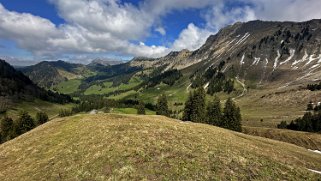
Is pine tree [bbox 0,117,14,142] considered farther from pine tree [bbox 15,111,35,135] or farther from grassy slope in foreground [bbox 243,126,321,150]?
grassy slope in foreground [bbox 243,126,321,150]

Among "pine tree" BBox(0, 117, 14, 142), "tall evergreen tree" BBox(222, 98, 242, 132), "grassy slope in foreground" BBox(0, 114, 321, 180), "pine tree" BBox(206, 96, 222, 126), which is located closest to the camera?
"grassy slope in foreground" BBox(0, 114, 321, 180)

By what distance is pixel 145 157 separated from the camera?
34375 millimetres

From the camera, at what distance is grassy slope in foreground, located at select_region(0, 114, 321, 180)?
31219 millimetres

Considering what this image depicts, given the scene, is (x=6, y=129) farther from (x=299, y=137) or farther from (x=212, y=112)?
(x=299, y=137)

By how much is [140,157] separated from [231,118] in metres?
90.4

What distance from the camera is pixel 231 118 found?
11894 centimetres

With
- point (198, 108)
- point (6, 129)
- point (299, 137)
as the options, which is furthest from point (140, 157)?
point (198, 108)

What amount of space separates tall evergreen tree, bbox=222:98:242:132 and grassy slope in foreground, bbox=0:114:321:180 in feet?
247

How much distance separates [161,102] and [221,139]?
10790 centimetres

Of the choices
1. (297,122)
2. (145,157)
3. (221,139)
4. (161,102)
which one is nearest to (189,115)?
(161,102)

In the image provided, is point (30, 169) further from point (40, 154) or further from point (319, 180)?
point (319, 180)

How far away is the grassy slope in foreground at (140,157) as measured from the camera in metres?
31.2

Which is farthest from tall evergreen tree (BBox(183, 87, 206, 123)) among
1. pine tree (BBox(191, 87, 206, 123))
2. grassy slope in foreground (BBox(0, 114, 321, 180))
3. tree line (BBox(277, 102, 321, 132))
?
grassy slope in foreground (BBox(0, 114, 321, 180))

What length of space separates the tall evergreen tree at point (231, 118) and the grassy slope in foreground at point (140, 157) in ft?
247
